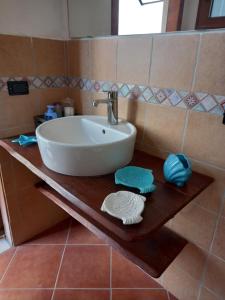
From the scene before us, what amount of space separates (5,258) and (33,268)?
0.72ft

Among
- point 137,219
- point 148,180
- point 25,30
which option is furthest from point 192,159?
point 25,30

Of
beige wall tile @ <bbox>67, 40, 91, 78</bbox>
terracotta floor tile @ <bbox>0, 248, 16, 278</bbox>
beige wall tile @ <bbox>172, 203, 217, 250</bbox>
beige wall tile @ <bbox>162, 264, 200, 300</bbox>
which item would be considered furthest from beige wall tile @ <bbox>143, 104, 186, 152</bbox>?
terracotta floor tile @ <bbox>0, 248, 16, 278</bbox>

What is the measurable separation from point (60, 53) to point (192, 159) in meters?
1.07

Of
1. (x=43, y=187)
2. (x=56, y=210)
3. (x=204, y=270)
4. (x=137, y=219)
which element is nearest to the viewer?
(x=137, y=219)

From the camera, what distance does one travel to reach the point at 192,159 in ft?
3.15

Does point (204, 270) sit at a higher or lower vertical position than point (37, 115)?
lower

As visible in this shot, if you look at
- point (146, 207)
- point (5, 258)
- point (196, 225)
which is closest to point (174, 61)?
point (146, 207)

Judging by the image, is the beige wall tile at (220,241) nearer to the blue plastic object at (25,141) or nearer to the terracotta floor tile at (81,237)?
the terracotta floor tile at (81,237)

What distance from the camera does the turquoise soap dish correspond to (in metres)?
0.78

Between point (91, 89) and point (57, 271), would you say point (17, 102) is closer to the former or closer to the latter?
point (91, 89)

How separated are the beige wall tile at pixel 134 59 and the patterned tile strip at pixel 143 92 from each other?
39 millimetres

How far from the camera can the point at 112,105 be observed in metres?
1.11

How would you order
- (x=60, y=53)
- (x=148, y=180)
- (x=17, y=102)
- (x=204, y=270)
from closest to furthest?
(x=148, y=180) < (x=204, y=270) < (x=17, y=102) < (x=60, y=53)

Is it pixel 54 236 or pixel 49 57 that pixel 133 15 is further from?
pixel 54 236
